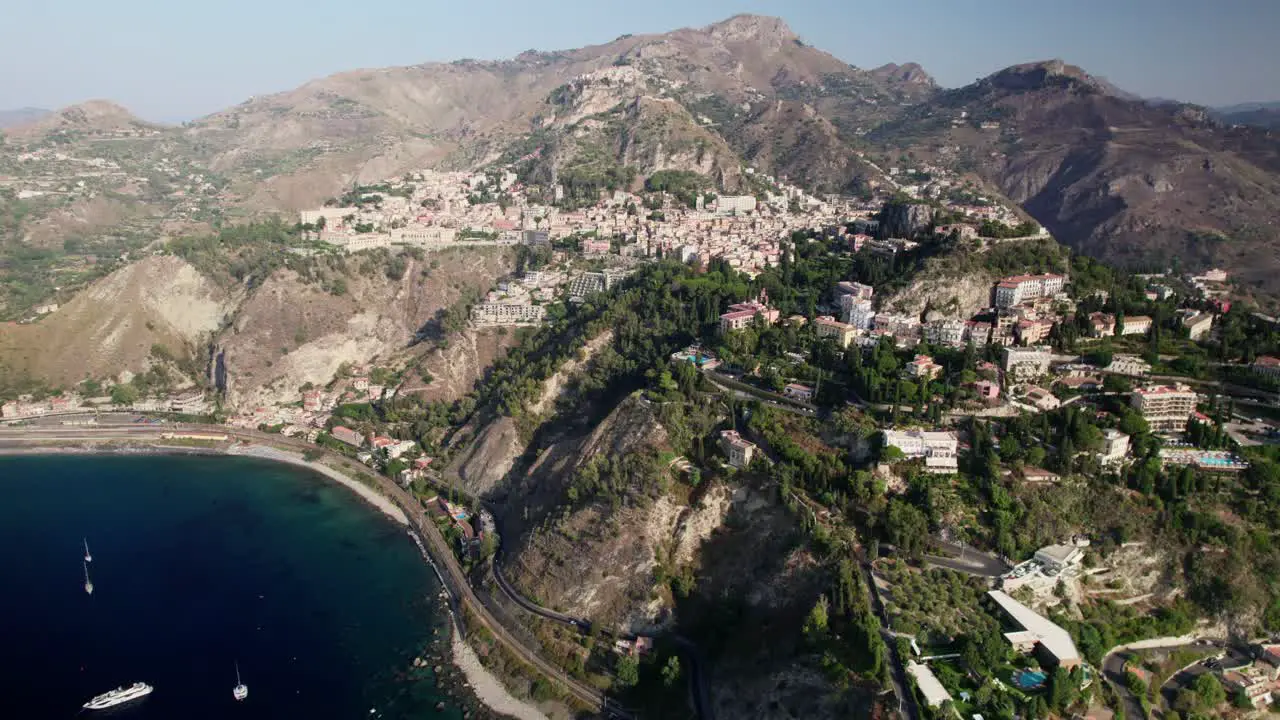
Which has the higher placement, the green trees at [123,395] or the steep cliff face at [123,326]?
the steep cliff face at [123,326]

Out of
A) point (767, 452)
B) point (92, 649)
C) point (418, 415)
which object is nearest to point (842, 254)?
point (767, 452)

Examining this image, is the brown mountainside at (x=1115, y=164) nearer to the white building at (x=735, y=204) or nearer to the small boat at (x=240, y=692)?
the white building at (x=735, y=204)

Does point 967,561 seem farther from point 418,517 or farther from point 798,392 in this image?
point 418,517

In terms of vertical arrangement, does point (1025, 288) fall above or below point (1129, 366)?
above

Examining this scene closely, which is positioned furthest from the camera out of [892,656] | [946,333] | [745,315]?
[745,315]

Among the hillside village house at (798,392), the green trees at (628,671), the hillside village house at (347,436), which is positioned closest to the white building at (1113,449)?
the hillside village house at (798,392)

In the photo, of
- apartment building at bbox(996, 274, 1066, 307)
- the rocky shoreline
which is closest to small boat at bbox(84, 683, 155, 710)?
the rocky shoreline

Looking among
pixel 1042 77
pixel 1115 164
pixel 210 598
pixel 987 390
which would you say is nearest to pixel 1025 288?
pixel 987 390
